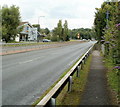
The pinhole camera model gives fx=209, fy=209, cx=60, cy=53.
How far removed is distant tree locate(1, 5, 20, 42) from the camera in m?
46.8

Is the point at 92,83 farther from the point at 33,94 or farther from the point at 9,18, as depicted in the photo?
the point at 9,18

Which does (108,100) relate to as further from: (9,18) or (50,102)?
(9,18)

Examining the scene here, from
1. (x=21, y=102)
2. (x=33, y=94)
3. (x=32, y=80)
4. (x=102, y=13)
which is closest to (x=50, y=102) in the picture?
(x=21, y=102)

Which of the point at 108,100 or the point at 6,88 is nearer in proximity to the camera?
the point at 108,100

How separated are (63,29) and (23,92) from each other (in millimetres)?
84461

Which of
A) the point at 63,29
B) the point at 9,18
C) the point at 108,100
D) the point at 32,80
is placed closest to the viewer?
the point at 108,100

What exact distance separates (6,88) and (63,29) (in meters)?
84.1

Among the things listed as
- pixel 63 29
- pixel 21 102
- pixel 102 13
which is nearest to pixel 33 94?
pixel 21 102

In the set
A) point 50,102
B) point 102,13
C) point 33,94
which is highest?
point 102,13

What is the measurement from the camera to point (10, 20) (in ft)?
155

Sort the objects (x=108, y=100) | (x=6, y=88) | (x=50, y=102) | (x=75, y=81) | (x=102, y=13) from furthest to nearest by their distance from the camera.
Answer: (x=102, y=13) → (x=75, y=81) → (x=6, y=88) → (x=108, y=100) → (x=50, y=102)

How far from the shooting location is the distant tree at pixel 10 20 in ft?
154

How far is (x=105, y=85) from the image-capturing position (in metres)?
7.84

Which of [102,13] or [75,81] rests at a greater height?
[102,13]
